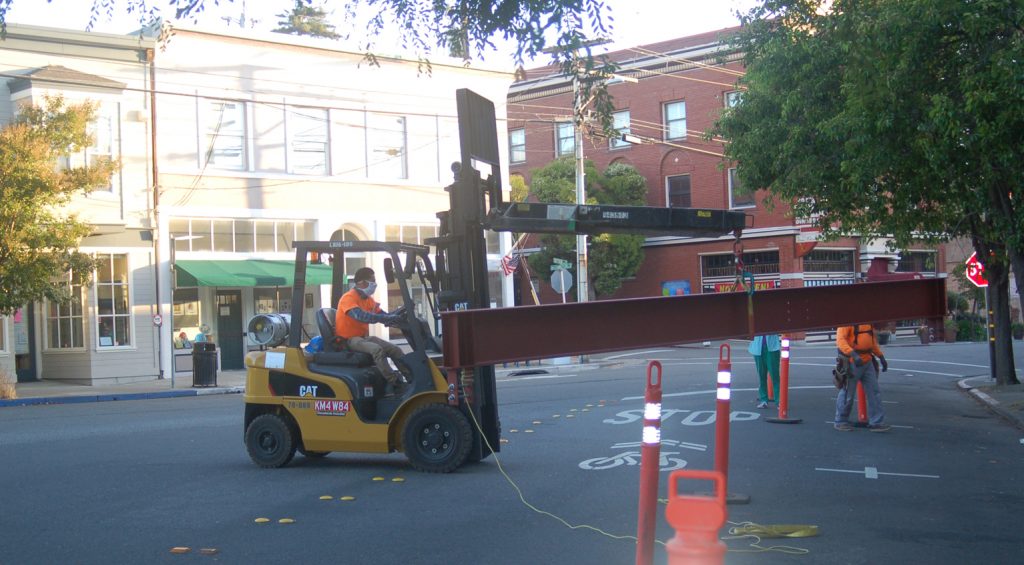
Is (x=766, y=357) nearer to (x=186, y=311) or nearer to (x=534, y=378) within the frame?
(x=534, y=378)

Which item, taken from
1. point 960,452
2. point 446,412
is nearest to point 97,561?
point 446,412

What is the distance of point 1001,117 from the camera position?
1262cm

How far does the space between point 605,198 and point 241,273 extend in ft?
64.6

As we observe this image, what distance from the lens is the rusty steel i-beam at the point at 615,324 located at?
823cm

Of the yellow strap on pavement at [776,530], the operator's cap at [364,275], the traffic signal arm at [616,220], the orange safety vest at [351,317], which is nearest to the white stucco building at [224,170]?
the orange safety vest at [351,317]

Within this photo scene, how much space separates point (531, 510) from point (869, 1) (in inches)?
361

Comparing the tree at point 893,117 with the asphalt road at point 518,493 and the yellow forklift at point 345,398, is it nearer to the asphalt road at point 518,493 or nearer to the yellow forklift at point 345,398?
the asphalt road at point 518,493

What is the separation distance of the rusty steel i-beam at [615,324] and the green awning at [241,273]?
19.6m

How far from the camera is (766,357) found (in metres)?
15.8

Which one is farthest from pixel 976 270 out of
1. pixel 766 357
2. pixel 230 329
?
pixel 230 329

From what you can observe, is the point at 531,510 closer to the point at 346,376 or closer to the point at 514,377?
the point at 346,376

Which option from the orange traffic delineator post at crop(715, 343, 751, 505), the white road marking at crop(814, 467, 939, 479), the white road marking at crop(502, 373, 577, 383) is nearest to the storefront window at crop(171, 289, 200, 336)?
the white road marking at crop(502, 373, 577, 383)

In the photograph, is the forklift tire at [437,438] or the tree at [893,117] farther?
the tree at [893,117]

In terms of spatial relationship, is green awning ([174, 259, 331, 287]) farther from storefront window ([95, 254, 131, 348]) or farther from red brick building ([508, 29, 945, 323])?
red brick building ([508, 29, 945, 323])
